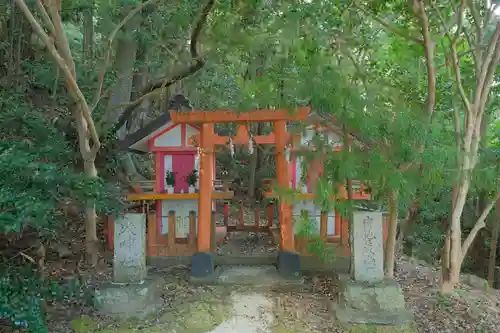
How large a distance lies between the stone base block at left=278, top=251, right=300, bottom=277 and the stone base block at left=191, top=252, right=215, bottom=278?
1.04 m

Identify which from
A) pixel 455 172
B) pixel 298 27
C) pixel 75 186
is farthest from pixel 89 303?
pixel 455 172

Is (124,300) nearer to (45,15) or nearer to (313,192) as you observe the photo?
(313,192)

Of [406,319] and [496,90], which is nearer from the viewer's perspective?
[406,319]

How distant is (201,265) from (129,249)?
3.76ft

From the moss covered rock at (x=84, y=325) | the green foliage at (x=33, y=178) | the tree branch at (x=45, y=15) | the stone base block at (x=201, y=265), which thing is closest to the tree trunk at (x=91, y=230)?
the green foliage at (x=33, y=178)

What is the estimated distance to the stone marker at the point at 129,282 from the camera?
505 cm

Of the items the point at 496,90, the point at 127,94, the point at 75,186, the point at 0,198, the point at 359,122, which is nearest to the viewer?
the point at 0,198

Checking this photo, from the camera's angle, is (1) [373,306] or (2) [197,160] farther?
(2) [197,160]

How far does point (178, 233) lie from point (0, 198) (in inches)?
133

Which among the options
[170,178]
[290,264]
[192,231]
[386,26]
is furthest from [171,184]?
[386,26]

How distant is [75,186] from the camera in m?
4.61

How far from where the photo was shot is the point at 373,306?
5.06 metres

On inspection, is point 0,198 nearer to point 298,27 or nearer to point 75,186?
point 75,186

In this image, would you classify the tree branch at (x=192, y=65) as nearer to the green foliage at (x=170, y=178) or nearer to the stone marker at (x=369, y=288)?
the green foliage at (x=170, y=178)
